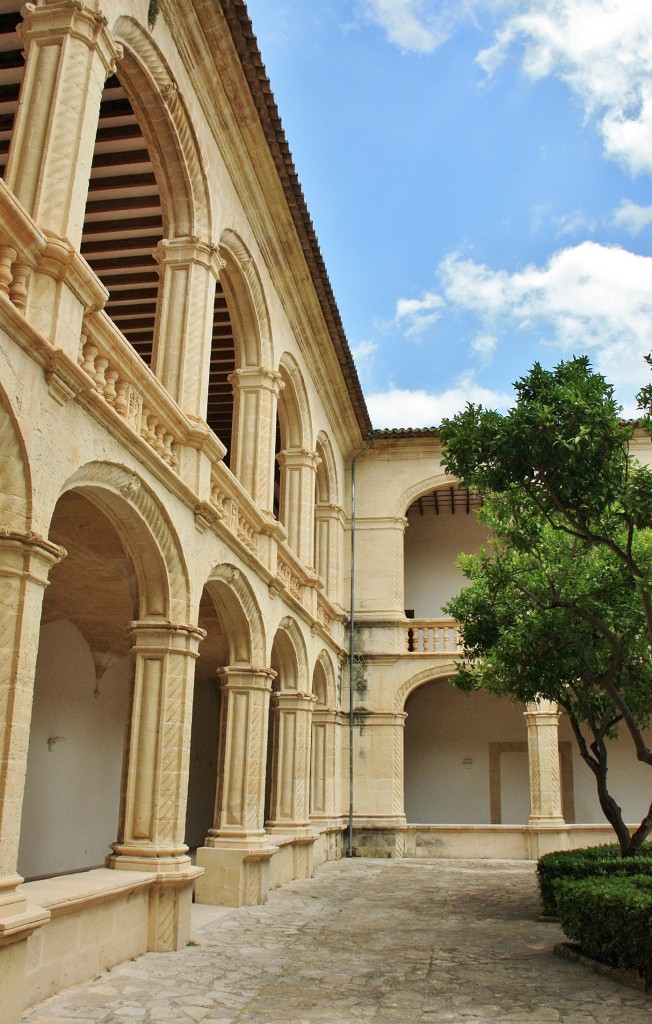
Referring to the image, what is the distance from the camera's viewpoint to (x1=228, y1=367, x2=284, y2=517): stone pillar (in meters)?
12.1

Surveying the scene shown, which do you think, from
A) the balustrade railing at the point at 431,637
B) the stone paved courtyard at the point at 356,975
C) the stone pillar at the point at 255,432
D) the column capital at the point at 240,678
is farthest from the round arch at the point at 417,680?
the column capital at the point at 240,678

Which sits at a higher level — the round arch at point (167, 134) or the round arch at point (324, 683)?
the round arch at point (167, 134)

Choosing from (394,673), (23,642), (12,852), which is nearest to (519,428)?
(23,642)

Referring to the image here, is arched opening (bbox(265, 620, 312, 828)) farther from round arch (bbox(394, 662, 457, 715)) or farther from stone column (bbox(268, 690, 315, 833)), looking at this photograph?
round arch (bbox(394, 662, 457, 715))

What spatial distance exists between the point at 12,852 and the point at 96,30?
19.5ft

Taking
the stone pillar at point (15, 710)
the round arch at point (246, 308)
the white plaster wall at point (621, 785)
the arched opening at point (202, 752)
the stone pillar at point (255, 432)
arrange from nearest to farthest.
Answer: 1. the stone pillar at point (15, 710)
2. the round arch at point (246, 308)
3. the stone pillar at point (255, 432)
4. the arched opening at point (202, 752)
5. the white plaster wall at point (621, 785)

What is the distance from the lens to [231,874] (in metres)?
10.5

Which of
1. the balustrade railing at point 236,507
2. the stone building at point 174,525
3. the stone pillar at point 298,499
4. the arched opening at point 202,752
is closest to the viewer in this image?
the stone building at point 174,525

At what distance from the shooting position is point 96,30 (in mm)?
6988

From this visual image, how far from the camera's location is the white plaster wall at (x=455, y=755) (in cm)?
2116

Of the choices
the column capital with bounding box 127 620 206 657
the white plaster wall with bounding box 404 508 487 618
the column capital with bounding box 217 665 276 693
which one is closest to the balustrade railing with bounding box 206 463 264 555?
the column capital with bounding box 217 665 276 693

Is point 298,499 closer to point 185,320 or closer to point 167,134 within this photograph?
point 185,320

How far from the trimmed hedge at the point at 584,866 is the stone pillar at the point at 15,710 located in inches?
205

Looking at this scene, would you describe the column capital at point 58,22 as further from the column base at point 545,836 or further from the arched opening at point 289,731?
the column base at point 545,836
